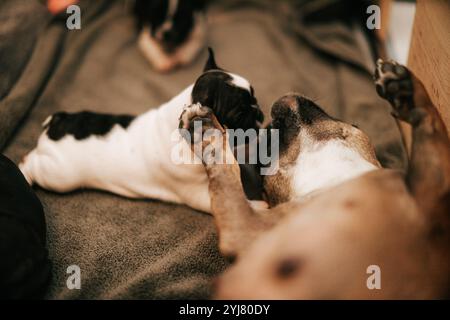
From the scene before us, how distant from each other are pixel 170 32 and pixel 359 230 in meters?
1.71

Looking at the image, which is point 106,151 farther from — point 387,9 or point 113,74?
point 387,9

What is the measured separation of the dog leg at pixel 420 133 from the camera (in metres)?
1.20

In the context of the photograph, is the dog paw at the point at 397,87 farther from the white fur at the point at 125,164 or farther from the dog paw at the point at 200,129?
the white fur at the point at 125,164

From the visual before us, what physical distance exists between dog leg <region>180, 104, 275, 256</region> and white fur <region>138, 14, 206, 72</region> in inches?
40.9

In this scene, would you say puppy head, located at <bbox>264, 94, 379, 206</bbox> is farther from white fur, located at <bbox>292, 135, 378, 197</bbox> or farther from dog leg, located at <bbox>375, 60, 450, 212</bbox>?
dog leg, located at <bbox>375, 60, 450, 212</bbox>

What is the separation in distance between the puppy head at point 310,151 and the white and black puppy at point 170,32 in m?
1.04

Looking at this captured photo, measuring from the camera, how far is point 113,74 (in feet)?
8.29

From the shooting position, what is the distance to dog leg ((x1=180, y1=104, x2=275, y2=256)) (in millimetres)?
1301

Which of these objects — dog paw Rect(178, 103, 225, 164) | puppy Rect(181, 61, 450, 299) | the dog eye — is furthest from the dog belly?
the dog eye

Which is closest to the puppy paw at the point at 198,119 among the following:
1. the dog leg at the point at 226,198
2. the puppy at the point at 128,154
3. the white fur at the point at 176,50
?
the dog leg at the point at 226,198

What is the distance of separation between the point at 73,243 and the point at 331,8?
1995mm

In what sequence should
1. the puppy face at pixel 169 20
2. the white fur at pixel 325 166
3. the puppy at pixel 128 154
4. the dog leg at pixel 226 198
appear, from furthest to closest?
1. the puppy face at pixel 169 20
2. the puppy at pixel 128 154
3. the white fur at pixel 325 166
4. the dog leg at pixel 226 198

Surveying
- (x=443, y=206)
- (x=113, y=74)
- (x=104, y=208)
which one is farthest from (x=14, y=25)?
(x=443, y=206)

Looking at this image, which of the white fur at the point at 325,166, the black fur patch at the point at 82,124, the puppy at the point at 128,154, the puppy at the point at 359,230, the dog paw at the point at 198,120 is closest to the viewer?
the puppy at the point at 359,230
